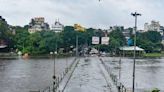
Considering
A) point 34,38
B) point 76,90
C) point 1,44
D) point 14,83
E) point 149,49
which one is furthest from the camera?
point 149,49

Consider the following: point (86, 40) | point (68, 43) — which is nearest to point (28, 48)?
point (68, 43)

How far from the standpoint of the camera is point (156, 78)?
230ft

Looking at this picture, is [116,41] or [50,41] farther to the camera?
[116,41]

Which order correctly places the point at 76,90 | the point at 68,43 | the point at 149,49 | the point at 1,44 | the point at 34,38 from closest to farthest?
1. the point at 76,90
2. the point at 1,44
3. the point at 34,38
4. the point at 68,43
5. the point at 149,49

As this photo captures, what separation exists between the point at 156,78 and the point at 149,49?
103117 mm

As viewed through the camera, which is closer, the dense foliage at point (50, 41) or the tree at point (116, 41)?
A: the dense foliage at point (50, 41)

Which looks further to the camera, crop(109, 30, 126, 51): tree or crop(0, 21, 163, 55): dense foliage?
crop(109, 30, 126, 51): tree

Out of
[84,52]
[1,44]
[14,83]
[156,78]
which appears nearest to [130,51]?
[84,52]

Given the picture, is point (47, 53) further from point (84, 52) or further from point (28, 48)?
point (84, 52)

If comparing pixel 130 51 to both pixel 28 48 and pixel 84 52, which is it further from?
pixel 28 48

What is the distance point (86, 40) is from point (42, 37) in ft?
64.2

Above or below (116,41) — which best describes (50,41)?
below

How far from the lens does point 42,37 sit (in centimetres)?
15425

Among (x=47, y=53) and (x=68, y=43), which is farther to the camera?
(x=68, y=43)
